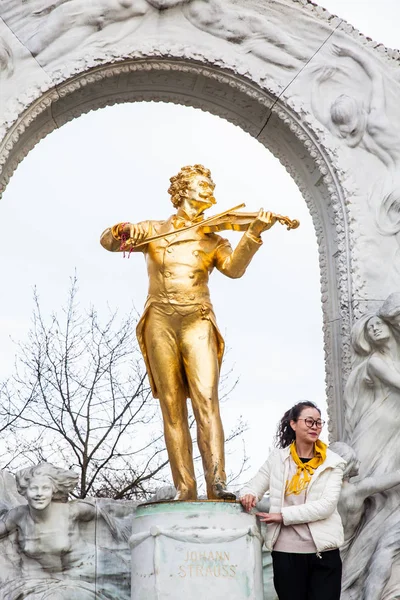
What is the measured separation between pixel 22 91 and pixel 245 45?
1.75m

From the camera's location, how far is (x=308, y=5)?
9.13 metres

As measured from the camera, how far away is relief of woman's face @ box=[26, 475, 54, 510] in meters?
7.14

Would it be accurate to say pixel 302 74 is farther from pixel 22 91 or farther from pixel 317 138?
pixel 22 91

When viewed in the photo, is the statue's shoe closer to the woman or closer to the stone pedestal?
the stone pedestal

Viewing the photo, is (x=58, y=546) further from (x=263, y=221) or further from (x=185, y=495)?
(x=263, y=221)

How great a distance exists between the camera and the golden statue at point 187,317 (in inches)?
291

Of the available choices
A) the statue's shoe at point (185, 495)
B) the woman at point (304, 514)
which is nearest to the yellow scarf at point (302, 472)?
the woman at point (304, 514)

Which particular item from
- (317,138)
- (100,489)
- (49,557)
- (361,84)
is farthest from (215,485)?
(100,489)

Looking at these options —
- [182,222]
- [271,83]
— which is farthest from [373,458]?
[271,83]

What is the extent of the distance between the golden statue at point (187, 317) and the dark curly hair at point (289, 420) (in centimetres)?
112

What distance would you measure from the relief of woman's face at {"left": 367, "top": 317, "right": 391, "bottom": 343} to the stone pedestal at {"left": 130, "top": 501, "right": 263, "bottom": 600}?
6.61 feet

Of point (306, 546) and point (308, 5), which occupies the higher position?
point (308, 5)

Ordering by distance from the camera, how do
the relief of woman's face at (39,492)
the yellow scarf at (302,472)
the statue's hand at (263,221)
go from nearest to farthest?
1. the yellow scarf at (302,472)
2. the relief of woman's face at (39,492)
3. the statue's hand at (263,221)

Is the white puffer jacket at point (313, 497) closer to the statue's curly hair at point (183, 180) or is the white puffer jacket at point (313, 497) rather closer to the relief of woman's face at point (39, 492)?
the relief of woman's face at point (39, 492)
